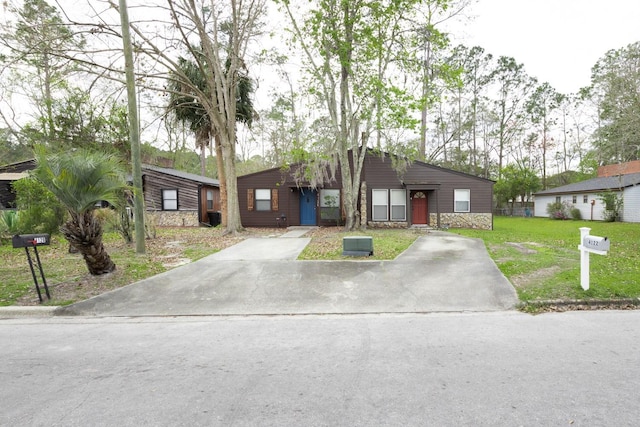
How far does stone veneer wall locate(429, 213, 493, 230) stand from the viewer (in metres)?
18.7

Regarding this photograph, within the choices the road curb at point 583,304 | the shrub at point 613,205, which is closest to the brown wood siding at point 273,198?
the road curb at point 583,304

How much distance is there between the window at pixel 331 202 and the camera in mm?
18922

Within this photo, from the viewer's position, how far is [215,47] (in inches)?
554

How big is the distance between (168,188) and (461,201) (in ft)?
56.1

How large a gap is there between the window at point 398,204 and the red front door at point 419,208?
734 millimetres

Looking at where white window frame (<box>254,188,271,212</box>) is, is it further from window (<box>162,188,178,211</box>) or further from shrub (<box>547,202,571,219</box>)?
shrub (<box>547,202,571,219</box>)

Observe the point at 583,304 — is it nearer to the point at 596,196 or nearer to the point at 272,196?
the point at 272,196

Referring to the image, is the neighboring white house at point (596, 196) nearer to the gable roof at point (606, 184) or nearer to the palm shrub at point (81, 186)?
the gable roof at point (606, 184)

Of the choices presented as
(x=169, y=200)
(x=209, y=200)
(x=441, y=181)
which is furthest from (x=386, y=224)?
(x=169, y=200)

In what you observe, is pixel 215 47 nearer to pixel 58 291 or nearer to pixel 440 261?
pixel 58 291

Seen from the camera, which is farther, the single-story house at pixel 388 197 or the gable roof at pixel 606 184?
the gable roof at pixel 606 184

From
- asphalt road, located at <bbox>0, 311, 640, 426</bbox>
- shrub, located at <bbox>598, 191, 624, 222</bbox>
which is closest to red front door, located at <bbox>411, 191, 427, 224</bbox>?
asphalt road, located at <bbox>0, 311, 640, 426</bbox>

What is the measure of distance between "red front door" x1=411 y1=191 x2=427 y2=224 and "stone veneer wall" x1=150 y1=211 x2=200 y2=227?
12.6 metres

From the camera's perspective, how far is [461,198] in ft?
61.7
